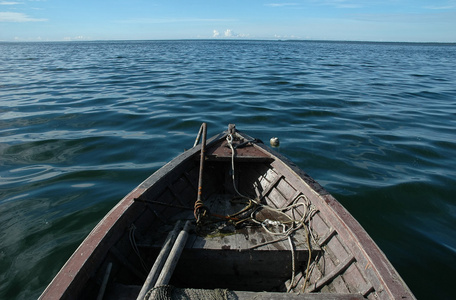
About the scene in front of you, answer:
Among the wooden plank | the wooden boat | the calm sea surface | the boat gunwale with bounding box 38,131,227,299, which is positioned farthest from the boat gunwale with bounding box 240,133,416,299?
the boat gunwale with bounding box 38,131,227,299

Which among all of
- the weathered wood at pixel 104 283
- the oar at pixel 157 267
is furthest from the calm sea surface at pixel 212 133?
the oar at pixel 157 267

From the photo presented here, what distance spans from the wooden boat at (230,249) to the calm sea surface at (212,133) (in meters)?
1.61

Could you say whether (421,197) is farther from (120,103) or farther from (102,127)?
(120,103)

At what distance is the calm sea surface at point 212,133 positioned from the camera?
4766mm

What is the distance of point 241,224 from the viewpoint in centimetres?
439

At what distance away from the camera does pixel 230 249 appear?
3723 mm

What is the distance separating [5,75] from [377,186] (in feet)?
85.3

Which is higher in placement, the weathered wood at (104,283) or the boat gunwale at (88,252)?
the boat gunwale at (88,252)

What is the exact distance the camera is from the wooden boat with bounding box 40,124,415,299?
109 inches

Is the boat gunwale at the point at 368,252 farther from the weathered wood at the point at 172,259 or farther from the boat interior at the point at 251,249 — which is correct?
the weathered wood at the point at 172,259

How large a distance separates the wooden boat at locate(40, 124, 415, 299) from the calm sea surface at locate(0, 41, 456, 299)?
161 centimetres

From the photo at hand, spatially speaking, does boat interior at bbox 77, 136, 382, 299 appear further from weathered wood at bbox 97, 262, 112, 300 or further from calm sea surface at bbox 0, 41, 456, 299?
calm sea surface at bbox 0, 41, 456, 299

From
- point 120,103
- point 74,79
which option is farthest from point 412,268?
point 74,79

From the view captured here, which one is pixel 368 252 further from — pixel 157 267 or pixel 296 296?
pixel 157 267
